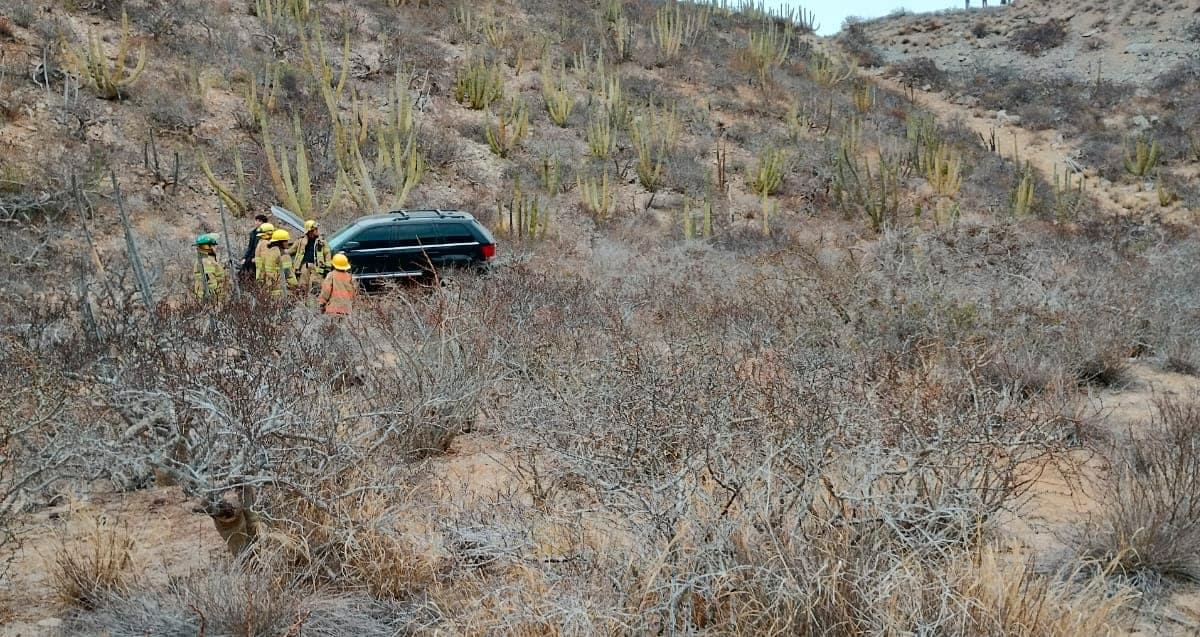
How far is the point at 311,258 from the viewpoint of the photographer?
33.9ft

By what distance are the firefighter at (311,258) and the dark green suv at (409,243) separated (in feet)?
2.98

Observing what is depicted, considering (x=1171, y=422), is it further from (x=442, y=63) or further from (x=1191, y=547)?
(x=442, y=63)

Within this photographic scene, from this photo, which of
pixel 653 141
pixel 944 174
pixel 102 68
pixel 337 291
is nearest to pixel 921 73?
pixel 944 174

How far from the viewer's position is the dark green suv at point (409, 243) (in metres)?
11.4

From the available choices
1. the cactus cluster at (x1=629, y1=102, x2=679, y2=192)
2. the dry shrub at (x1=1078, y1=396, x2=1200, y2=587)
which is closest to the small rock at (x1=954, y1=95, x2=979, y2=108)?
the cactus cluster at (x1=629, y1=102, x2=679, y2=192)

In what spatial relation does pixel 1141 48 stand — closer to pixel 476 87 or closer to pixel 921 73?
pixel 921 73

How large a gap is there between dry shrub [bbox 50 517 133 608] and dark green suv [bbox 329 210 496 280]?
24.6 ft

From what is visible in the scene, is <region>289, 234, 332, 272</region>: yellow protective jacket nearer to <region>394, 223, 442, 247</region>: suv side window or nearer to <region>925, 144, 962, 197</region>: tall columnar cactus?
<region>394, 223, 442, 247</region>: suv side window

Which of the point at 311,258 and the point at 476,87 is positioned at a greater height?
the point at 476,87

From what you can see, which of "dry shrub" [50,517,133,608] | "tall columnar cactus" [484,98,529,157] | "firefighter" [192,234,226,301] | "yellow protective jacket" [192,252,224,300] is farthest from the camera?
"tall columnar cactus" [484,98,529,157]

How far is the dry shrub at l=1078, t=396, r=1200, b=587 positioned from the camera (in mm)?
3707

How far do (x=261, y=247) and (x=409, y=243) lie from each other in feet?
8.23

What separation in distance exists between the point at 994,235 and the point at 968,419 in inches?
414

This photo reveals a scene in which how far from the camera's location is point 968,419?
3.90 metres
